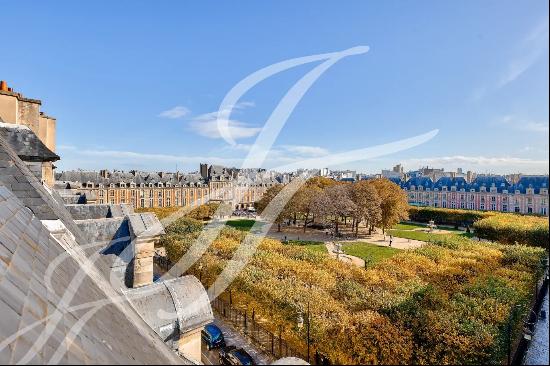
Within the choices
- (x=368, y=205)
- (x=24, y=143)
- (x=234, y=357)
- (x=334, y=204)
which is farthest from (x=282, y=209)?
(x=24, y=143)

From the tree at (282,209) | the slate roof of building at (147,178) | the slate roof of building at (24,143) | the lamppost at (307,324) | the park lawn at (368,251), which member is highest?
the slate roof of building at (147,178)

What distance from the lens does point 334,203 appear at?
4562cm

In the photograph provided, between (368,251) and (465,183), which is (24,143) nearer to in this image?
(368,251)

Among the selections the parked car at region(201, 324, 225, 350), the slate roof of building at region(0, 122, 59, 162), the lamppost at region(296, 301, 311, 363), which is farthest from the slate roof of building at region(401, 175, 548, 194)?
the slate roof of building at region(0, 122, 59, 162)

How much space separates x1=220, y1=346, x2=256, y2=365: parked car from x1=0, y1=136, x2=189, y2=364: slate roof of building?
12762mm

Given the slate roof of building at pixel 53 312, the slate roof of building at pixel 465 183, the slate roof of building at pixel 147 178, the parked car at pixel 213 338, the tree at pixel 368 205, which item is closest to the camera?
the slate roof of building at pixel 53 312

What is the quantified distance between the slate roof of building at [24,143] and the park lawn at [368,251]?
2942 centimetres

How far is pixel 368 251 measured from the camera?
37.0m

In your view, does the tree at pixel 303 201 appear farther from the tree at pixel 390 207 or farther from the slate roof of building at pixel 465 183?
the slate roof of building at pixel 465 183

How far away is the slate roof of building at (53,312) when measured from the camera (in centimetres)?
184

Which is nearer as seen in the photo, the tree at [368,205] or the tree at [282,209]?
the tree at [368,205]

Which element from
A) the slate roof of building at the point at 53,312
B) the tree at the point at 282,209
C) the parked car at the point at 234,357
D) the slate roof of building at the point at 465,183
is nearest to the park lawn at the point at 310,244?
the tree at the point at 282,209

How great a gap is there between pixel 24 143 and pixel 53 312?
7674 mm

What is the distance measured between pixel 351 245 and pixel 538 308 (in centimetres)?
A: 2105
